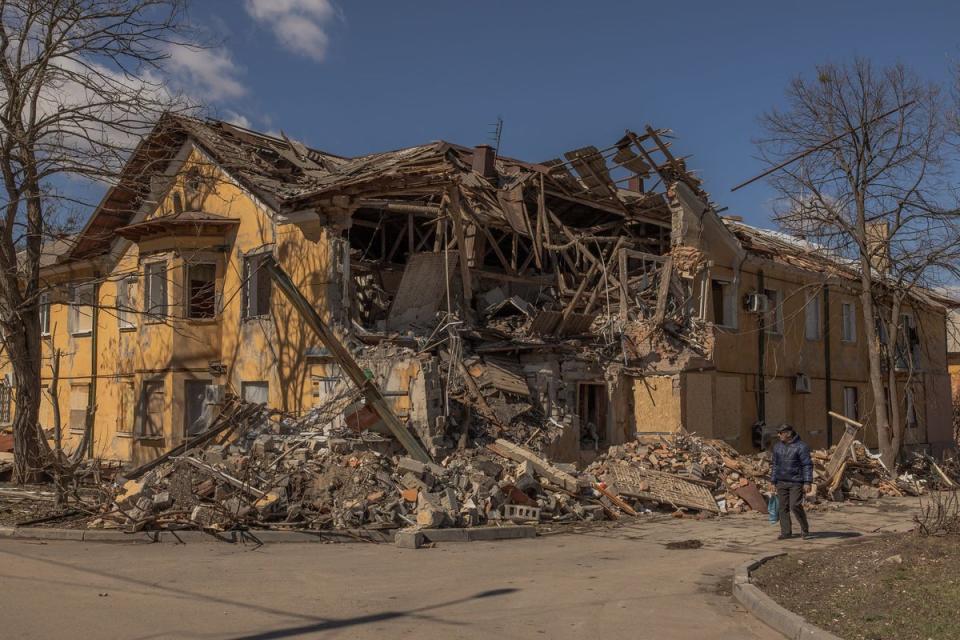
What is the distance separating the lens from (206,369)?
21.6 metres

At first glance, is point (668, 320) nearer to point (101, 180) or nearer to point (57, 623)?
point (101, 180)

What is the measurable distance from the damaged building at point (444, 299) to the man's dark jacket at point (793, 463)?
6.14 meters

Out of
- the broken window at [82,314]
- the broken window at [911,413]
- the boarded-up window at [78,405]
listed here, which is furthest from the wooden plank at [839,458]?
the broken window at [82,314]

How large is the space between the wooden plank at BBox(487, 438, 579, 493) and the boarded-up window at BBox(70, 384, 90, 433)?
1471cm

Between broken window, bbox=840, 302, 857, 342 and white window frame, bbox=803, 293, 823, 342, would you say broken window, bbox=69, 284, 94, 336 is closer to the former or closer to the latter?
white window frame, bbox=803, 293, 823, 342

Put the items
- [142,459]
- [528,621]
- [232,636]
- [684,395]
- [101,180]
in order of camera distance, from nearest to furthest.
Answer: [232,636] < [528,621] < [101,180] < [684,395] < [142,459]

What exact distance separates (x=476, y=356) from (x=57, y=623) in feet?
39.3

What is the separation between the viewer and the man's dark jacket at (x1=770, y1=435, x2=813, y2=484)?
12.4 metres

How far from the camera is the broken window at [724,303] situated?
23.1m

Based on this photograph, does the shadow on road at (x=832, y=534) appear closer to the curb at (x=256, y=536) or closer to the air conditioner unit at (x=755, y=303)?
the curb at (x=256, y=536)

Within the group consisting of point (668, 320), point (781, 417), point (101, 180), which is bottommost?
point (781, 417)

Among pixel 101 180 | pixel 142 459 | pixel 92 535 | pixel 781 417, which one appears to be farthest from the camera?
pixel 781 417

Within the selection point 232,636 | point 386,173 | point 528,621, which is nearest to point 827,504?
point 386,173

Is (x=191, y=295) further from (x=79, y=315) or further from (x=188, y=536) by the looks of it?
(x=188, y=536)
